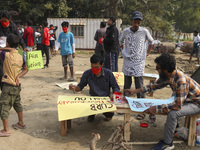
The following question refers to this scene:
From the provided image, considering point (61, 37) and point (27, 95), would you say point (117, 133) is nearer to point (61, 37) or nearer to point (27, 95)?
point (27, 95)

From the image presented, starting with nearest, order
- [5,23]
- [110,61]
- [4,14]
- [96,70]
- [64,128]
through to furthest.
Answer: [64,128]
[96,70]
[4,14]
[5,23]
[110,61]

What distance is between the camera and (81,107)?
3.03 metres

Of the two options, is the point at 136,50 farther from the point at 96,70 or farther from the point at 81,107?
the point at 81,107

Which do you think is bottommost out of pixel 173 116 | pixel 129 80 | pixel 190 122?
pixel 190 122

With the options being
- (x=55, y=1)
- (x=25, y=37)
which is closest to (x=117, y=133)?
(x=25, y=37)

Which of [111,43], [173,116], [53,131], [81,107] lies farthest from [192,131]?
[111,43]

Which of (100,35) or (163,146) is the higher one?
(100,35)

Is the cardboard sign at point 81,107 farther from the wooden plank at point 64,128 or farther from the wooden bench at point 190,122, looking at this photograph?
the wooden plank at point 64,128

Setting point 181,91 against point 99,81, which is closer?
point 181,91

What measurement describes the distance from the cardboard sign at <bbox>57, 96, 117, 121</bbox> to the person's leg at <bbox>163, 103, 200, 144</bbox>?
2.52 ft

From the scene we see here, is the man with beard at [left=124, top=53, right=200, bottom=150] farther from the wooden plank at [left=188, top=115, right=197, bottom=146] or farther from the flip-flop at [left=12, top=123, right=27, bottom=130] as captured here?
the flip-flop at [left=12, top=123, right=27, bottom=130]

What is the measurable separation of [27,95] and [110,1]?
1652 centimetres

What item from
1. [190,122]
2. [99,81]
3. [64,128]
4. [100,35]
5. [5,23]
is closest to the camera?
[190,122]

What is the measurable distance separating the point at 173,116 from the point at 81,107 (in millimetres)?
1294
